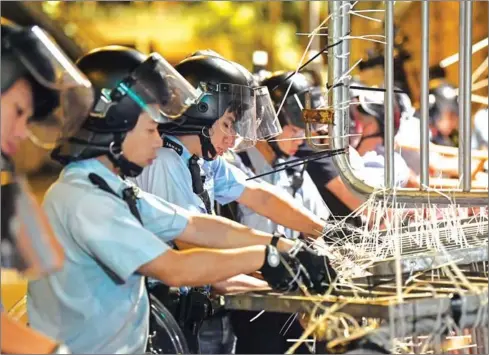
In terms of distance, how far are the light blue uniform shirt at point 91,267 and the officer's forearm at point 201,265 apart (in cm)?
4

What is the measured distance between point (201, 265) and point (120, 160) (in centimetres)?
41

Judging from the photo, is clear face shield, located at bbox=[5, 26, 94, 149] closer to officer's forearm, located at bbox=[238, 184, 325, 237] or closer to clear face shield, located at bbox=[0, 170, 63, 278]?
clear face shield, located at bbox=[0, 170, 63, 278]

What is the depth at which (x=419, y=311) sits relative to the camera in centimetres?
332

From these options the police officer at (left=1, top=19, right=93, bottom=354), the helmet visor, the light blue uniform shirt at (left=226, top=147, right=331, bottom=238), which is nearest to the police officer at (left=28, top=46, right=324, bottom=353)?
the police officer at (left=1, top=19, right=93, bottom=354)

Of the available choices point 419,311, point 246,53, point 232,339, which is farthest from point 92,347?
point 246,53

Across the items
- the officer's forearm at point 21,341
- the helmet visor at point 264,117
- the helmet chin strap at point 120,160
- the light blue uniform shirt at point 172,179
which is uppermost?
the helmet visor at point 264,117

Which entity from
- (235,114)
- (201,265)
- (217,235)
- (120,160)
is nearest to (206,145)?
(235,114)

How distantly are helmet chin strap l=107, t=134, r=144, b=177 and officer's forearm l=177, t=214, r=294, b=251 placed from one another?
1.26ft

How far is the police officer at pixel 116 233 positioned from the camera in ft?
11.1

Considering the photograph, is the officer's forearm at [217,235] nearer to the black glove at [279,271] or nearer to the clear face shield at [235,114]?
the black glove at [279,271]

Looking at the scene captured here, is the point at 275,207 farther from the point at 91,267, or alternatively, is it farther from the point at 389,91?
the point at 91,267

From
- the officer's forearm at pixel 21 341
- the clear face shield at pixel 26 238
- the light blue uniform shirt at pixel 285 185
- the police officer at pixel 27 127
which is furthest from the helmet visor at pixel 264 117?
the officer's forearm at pixel 21 341

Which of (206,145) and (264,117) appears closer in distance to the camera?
(206,145)

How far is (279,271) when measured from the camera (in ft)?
11.7
